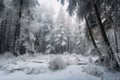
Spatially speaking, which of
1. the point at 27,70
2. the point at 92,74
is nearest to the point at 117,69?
the point at 92,74

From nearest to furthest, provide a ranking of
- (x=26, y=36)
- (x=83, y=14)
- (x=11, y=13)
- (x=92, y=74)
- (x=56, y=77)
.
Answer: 1. (x=56, y=77)
2. (x=92, y=74)
3. (x=83, y=14)
4. (x=26, y=36)
5. (x=11, y=13)

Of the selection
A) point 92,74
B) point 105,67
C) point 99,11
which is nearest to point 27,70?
point 92,74

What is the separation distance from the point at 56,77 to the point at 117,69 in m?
4.19

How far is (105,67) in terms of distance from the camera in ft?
24.6

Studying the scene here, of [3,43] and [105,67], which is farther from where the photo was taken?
[3,43]

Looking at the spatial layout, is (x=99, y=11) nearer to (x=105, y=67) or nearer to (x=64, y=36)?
(x=105, y=67)

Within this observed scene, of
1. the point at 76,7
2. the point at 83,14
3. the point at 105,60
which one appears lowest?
the point at 105,60

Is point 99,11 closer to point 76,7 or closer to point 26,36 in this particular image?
point 76,7

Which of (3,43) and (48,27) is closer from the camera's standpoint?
(3,43)

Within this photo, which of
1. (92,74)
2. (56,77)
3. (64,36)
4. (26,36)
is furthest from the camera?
(64,36)

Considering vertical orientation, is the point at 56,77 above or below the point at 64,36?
below

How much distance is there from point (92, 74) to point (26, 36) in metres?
10.1

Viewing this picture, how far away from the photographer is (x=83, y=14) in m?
9.09

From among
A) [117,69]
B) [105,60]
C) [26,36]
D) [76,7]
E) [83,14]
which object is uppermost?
[76,7]
